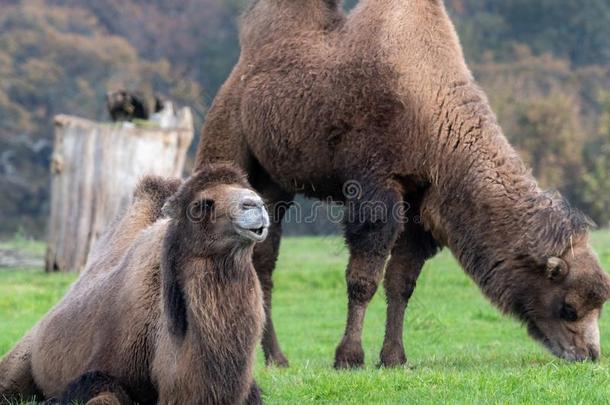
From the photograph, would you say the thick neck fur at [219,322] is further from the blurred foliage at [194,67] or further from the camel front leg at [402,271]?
the blurred foliage at [194,67]

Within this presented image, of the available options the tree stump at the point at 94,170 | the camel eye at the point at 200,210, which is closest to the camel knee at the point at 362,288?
the camel eye at the point at 200,210

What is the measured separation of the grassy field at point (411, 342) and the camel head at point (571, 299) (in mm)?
230

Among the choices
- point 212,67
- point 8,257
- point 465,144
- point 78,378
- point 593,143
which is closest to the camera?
point 78,378

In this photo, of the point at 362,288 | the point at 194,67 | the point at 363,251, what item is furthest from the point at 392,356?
the point at 194,67

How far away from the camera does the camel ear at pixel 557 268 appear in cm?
908

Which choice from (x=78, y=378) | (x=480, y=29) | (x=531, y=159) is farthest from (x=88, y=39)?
(x=78, y=378)

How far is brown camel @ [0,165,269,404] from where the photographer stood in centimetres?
665

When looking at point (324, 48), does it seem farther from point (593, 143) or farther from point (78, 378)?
point (593, 143)

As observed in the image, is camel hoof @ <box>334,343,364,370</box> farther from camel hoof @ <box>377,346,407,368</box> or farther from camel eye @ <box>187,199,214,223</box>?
camel eye @ <box>187,199,214,223</box>

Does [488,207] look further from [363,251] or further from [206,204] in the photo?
[206,204]

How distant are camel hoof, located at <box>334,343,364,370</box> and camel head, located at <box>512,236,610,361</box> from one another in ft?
4.50

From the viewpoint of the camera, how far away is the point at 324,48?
1059 centimetres

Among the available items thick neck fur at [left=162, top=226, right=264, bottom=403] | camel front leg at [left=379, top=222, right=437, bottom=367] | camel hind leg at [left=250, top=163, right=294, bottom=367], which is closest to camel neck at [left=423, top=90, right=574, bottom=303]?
camel front leg at [left=379, top=222, right=437, bottom=367]

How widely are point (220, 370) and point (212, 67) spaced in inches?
1602
